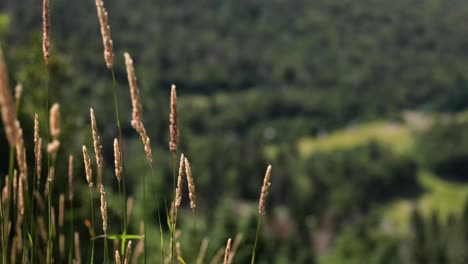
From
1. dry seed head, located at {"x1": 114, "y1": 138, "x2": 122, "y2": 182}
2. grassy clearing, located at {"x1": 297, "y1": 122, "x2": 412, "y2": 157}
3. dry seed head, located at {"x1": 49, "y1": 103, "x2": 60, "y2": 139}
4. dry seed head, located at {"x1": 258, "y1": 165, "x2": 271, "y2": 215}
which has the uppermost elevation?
grassy clearing, located at {"x1": 297, "y1": 122, "x2": 412, "y2": 157}

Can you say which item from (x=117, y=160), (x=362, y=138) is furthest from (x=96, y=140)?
(x=362, y=138)

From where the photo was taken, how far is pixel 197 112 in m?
159

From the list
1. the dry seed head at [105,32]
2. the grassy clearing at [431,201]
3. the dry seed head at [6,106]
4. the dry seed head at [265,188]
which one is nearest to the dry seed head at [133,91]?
the dry seed head at [105,32]

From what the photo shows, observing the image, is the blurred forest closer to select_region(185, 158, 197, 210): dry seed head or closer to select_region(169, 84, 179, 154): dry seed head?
select_region(185, 158, 197, 210): dry seed head

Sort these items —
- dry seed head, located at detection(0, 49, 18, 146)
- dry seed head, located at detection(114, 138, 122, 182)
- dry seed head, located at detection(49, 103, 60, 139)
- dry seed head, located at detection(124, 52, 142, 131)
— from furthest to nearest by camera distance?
dry seed head, located at detection(114, 138, 122, 182) < dry seed head, located at detection(124, 52, 142, 131) < dry seed head, located at detection(49, 103, 60, 139) < dry seed head, located at detection(0, 49, 18, 146)

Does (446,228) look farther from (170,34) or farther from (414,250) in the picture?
(170,34)

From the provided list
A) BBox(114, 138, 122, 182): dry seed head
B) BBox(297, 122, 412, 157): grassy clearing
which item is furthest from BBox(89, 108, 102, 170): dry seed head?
BBox(297, 122, 412, 157): grassy clearing

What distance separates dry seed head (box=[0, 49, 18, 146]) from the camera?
4.47 ft

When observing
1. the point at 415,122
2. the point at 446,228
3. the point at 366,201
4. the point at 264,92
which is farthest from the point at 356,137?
the point at 446,228

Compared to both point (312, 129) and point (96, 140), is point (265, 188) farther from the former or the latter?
point (312, 129)

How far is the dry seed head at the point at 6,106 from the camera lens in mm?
1362

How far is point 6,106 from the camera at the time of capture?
1423mm

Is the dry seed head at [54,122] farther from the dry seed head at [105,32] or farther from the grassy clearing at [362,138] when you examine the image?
the grassy clearing at [362,138]

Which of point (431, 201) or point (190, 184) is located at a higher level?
point (190, 184)
